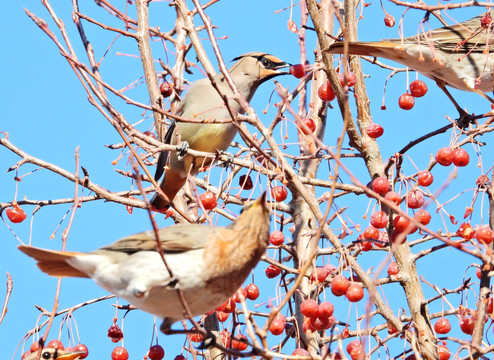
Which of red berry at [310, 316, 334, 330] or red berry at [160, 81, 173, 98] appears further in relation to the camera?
red berry at [160, 81, 173, 98]

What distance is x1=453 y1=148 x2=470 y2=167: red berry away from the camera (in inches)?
162

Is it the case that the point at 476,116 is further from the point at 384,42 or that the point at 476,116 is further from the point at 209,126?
the point at 209,126

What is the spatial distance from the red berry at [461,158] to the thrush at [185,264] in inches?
54.8

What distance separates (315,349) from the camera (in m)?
4.41

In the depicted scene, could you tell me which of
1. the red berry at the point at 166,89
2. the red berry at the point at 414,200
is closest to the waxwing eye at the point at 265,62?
the red berry at the point at 166,89

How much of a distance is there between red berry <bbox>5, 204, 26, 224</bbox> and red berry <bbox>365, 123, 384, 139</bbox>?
2.34 metres

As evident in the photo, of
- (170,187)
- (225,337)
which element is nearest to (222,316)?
(225,337)

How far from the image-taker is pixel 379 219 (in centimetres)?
396

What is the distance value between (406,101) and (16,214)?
8.64 ft

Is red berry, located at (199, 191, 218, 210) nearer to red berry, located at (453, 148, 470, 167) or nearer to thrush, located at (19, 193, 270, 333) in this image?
thrush, located at (19, 193, 270, 333)

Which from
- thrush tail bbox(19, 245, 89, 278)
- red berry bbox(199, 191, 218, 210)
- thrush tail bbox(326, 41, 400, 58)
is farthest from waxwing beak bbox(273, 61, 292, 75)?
thrush tail bbox(19, 245, 89, 278)

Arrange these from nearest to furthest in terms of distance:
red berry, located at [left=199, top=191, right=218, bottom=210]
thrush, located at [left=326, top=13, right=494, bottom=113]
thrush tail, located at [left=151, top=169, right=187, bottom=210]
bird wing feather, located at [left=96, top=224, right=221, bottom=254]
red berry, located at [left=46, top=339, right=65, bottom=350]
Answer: bird wing feather, located at [left=96, top=224, right=221, bottom=254] < red berry, located at [left=46, top=339, right=65, bottom=350] < red berry, located at [left=199, top=191, right=218, bottom=210] < thrush, located at [left=326, top=13, right=494, bottom=113] < thrush tail, located at [left=151, top=169, right=187, bottom=210]

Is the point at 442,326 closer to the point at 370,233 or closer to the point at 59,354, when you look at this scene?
the point at 370,233

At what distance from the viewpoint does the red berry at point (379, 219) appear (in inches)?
156
